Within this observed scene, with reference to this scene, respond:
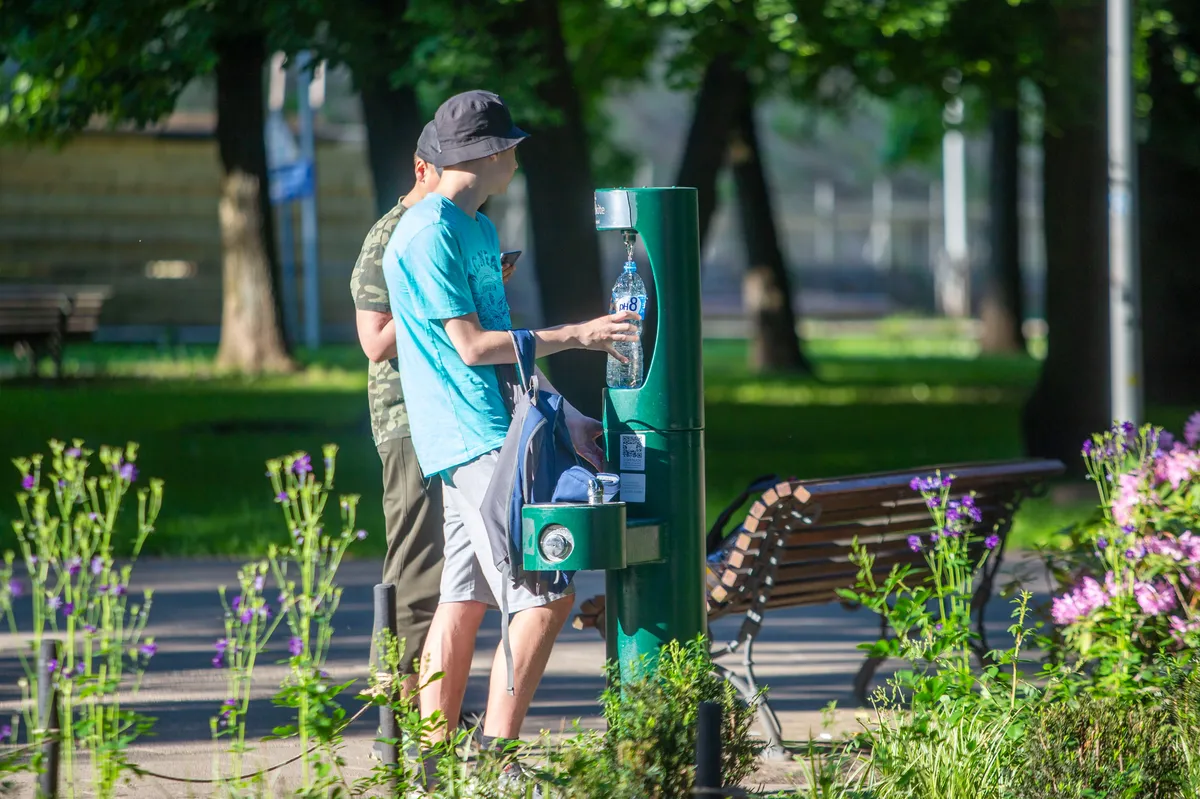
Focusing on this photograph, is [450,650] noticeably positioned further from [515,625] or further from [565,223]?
[565,223]

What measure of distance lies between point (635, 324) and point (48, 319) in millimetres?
17750

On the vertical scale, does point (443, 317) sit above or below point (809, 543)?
above

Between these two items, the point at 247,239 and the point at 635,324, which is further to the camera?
the point at 247,239

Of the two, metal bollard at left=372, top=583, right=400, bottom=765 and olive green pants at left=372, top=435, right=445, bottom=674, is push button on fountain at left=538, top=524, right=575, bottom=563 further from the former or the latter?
olive green pants at left=372, top=435, right=445, bottom=674

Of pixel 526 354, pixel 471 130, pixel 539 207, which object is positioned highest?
pixel 539 207

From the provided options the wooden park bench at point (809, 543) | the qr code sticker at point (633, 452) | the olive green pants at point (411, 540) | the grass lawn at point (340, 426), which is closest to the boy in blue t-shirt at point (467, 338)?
the qr code sticker at point (633, 452)

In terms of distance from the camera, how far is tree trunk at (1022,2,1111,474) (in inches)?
488

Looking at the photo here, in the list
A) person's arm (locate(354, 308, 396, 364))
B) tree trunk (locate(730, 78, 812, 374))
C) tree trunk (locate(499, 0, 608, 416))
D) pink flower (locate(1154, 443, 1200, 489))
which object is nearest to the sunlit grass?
tree trunk (locate(730, 78, 812, 374))

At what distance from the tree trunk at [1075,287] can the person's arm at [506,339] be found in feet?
28.5

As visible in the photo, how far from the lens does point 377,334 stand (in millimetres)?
4953

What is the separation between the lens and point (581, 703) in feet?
20.6

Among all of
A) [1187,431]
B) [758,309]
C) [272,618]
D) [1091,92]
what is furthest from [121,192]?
[1187,431]

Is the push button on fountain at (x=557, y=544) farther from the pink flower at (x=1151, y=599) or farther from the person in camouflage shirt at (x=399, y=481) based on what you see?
the pink flower at (x=1151, y=599)

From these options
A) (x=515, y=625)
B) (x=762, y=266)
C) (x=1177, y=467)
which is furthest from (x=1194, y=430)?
(x=762, y=266)
